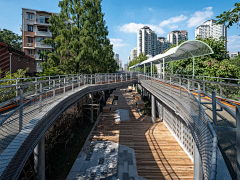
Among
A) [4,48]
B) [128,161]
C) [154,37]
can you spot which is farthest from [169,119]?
[154,37]

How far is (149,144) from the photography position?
12.6 m

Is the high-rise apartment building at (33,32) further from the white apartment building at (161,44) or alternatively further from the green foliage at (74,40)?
the white apartment building at (161,44)

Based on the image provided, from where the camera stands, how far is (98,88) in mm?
16547

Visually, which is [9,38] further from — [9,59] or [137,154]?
[137,154]

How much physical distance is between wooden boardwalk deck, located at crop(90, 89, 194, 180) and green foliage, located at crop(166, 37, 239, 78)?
24.9 ft

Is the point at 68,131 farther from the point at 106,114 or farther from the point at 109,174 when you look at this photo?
the point at 106,114

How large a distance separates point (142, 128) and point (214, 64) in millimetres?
10134

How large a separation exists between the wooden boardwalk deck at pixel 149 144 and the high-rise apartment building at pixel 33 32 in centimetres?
2860

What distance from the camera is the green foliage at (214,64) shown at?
47.8 feet

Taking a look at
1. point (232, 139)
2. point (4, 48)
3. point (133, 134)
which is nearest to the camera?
point (232, 139)

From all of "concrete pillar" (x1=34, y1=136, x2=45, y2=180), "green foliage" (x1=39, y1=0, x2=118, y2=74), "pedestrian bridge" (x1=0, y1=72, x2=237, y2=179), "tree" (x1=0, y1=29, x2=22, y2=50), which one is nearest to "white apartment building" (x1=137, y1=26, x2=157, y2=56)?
"tree" (x1=0, y1=29, x2=22, y2=50)

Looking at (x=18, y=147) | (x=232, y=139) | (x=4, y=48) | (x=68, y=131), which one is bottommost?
(x=68, y=131)

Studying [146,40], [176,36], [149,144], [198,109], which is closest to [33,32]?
[149,144]

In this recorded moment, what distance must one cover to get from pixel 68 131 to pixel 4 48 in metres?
17.4
